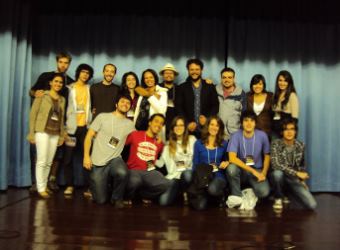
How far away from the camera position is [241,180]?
407 cm

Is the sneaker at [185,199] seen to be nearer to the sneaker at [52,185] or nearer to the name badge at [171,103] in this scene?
the name badge at [171,103]

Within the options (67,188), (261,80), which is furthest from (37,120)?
(261,80)

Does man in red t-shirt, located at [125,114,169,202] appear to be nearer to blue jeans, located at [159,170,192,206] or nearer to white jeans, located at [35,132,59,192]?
blue jeans, located at [159,170,192,206]

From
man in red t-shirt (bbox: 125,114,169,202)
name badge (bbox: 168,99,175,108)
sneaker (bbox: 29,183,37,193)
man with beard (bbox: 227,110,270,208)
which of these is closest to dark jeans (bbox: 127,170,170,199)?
man in red t-shirt (bbox: 125,114,169,202)

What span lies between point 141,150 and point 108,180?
433 millimetres

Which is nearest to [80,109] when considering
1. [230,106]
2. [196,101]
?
[196,101]

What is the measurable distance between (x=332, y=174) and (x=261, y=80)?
1629 millimetres

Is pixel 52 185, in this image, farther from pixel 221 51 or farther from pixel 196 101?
pixel 221 51

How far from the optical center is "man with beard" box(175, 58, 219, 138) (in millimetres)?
4293

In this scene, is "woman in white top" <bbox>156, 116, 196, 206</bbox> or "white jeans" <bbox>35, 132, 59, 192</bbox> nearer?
"woman in white top" <bbox>156, 116, 196, 206</bbox>

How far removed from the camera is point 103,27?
5133mm

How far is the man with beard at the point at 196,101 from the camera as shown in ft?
14.1

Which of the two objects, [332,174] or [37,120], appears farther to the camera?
[332,174]

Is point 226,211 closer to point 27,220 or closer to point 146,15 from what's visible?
point 27,220
